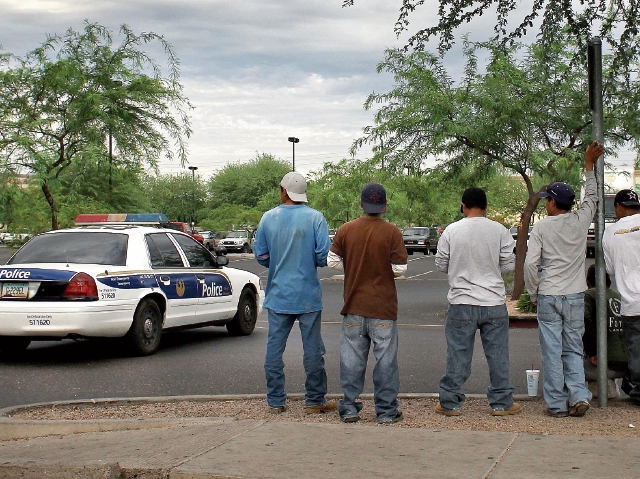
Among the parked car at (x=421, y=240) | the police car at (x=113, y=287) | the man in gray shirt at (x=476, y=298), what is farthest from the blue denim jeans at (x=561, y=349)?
the parked car at (x=421, y=240)

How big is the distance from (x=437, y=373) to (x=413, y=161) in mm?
10758

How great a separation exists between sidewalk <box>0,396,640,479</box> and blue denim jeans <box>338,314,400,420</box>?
0.26 m

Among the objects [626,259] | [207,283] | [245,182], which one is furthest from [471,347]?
[245,182]

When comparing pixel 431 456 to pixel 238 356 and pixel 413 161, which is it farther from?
pixel 413 161

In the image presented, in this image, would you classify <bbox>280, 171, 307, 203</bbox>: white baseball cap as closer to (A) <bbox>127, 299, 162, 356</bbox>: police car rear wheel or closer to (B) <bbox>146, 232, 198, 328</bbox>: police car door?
(A) <bbox>127, 299, 162, 356</bbox>: police car rear wheel

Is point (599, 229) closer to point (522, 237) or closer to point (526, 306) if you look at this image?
point (526, 306)

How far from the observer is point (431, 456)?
5.93 metres

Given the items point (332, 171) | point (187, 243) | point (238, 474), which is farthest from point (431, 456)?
point (332, 171)

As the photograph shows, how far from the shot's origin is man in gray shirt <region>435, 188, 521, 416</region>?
719cm

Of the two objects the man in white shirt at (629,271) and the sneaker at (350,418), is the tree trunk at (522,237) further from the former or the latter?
the sneaker at (350,418)

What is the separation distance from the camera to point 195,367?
1068cm

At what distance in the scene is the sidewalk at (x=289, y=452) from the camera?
5.60m

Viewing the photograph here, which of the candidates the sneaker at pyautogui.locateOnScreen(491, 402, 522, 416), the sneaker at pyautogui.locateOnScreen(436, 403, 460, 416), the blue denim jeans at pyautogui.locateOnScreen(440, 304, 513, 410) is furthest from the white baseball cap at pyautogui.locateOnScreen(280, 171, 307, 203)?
the sneaker at pyautogui.locateOnScreen(491, 402, 522, 416)

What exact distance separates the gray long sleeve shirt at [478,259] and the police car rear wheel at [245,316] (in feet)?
22.4
